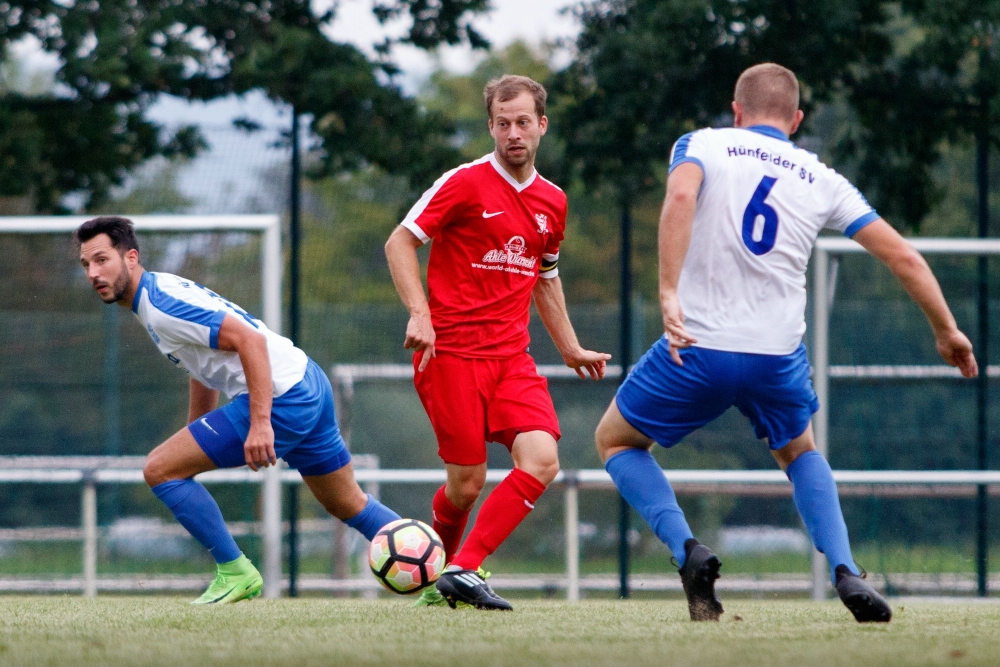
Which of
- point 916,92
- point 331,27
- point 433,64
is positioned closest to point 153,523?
point 331,27

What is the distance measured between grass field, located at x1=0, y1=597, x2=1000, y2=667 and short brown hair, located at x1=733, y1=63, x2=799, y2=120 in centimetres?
170

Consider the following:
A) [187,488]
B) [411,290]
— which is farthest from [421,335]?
[187,488]

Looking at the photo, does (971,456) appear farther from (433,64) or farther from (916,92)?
(433,64)

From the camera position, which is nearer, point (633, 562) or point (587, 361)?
point (587, 361)

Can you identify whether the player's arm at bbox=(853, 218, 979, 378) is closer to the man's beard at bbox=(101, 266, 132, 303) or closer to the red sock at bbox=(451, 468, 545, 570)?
the red sock at bbox=(451, 468, 545, 570)

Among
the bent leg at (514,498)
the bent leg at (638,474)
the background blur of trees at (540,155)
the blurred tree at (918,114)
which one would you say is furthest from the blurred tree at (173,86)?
the bent leg at (638,474)

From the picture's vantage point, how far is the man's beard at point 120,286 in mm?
4727

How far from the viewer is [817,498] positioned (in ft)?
14.0

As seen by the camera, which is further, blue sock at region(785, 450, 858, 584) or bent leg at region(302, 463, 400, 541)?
bent leg at region(302, 463, 400, 541)

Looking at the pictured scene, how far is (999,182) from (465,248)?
689 centimetres

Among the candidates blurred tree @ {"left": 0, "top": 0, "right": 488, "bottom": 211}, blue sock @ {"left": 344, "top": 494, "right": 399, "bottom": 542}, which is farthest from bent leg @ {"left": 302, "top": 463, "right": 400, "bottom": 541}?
blurred tree @ {"left": 0, "top": 0, "right": 488, "bottom": 211}

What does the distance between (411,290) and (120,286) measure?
111 centimetres

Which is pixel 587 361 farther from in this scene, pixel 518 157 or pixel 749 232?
pixel 749 232

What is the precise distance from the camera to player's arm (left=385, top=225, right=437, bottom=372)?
4512 millimetres
